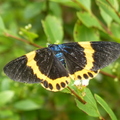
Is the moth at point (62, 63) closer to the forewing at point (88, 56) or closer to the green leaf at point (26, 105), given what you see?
the forewing at point (88, 56)

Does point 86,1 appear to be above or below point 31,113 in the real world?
above

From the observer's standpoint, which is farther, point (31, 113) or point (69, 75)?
point (31, 113)

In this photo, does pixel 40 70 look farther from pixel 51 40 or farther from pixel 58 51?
pixel 51 40

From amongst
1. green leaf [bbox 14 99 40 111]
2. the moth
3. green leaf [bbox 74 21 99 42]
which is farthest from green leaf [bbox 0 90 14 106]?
green leaf [bbox 74 21 99 42]

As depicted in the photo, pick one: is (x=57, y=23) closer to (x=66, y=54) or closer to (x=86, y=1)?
(x=86, y=1)

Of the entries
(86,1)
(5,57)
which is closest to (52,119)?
(5,57)

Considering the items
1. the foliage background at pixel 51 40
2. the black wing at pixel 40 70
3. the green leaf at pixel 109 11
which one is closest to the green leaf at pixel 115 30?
the foliage background at pixel 51 40

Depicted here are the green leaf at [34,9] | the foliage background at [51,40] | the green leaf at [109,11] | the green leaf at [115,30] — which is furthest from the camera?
the green leaf at [34,9]
